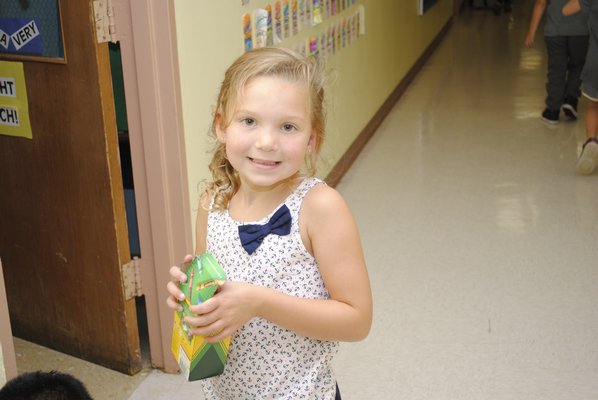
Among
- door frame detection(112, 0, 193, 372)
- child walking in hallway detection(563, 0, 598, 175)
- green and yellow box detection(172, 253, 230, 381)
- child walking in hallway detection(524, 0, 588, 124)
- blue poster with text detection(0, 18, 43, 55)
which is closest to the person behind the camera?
green and yellow box detection(172, 253, 230, 381)

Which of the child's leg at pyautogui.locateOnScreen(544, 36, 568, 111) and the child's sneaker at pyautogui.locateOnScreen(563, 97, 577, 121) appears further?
the child's sneaker at pyautogui.locateOnScreen(563, 97, 577, 121)

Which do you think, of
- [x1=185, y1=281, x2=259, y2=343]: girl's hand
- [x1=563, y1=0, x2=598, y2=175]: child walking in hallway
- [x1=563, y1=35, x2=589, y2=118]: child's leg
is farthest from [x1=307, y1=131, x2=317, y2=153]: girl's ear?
[x1=563, y1=35, x2=589, y2=118]: child's leg

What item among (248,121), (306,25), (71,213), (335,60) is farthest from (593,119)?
(248,121)

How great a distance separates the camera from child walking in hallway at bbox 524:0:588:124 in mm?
5227

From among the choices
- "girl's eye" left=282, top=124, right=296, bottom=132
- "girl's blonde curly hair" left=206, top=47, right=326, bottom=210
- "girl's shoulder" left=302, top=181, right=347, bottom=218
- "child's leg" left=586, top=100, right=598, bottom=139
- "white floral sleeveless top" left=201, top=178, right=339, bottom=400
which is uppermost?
"girl's blonde curly hair" left=206, top=47, right=326, bottom=210

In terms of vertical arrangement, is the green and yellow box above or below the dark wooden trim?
above

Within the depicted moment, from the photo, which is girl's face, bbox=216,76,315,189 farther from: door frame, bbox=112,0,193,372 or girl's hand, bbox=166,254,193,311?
door frame, bbox=112,0,193,372

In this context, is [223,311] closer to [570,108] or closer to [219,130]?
[219,130]

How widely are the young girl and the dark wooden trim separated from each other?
283cm

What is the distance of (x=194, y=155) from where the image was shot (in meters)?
2.44

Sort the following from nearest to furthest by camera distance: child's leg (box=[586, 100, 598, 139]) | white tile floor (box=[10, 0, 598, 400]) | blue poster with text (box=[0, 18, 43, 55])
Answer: blue poster with text (box=[0, 18, 43, 55]) → white tile floor (box=[10, 0, 598, 400]) → child's leg (box=[586, 100, 598, 139])

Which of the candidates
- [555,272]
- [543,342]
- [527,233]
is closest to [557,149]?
[527,233]

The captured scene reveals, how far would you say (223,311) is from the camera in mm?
1085

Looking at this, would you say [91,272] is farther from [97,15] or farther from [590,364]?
[590,364]
